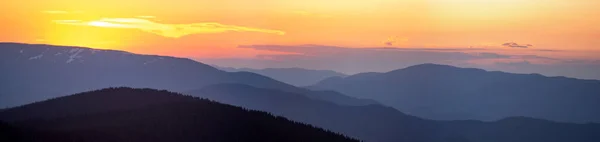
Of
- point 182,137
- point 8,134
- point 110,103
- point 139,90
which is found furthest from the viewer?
point 139,90

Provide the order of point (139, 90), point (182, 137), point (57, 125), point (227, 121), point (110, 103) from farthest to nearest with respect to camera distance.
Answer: point (139, 90), point (110, 103), point (227, 121), point (57, 125), point (182, 137)

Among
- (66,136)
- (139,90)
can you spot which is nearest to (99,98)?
(139,90)

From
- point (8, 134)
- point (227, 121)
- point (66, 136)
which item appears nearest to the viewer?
point (8, 134)

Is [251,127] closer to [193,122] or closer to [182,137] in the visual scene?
[193,122]

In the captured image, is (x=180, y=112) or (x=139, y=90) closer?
(x=180, y=112)

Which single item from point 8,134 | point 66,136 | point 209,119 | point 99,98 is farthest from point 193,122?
point 99,98

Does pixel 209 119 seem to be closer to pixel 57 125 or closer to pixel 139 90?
pixel 57 125
